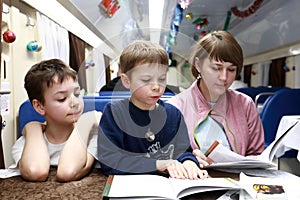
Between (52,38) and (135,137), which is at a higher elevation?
(52,38)

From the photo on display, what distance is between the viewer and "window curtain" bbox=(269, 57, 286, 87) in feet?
20.1

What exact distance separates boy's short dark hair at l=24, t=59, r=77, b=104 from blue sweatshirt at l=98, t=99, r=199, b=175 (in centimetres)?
26

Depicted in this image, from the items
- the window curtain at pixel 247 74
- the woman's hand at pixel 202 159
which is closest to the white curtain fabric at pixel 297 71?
the window curtain at pixel 247 74

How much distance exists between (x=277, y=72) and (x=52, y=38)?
4.92m

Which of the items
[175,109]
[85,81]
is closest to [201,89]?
[175,109]

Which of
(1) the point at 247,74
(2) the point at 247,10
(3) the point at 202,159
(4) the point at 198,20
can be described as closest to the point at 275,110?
(3) the point at 202,159

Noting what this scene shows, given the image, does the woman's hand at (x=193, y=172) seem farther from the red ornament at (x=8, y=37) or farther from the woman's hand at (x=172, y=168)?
the red ornament at (x=8, y=37)

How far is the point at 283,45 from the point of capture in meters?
5.50

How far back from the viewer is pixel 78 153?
0.98 meters

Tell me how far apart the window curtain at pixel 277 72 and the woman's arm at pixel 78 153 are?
5.72m

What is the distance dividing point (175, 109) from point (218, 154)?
7.3 inches

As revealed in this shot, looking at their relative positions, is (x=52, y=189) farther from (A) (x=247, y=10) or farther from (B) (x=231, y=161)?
(A) (x=247, y=10)

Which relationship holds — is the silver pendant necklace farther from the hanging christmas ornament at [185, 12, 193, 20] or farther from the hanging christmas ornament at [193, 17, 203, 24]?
the hanging christmas ornament at [193, 17, 203, 24]

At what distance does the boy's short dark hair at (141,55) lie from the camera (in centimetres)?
91
